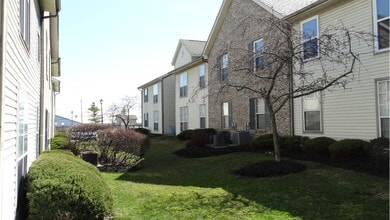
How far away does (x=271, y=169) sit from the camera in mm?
11594

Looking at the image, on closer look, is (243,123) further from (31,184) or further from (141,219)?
(31,184)

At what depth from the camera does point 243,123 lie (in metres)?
20.4

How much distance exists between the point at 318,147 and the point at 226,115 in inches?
381

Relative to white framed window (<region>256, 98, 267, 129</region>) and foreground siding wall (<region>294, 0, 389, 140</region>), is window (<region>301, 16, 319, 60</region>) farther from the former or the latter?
white framed window (<region>256, 98, 267, 129</region>)

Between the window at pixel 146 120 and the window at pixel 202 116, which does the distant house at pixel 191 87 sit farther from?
the window at pixel 146 120

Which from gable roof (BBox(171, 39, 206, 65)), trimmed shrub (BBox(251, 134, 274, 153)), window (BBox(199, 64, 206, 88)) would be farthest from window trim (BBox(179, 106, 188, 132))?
trimmed shrub (BBox(251, 134, 274, 153))

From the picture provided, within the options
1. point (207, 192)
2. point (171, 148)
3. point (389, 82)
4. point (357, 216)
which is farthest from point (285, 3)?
point (357, 216)

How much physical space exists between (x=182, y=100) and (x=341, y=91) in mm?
17817

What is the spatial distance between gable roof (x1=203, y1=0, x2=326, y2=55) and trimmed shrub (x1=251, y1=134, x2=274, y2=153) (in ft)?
17.8

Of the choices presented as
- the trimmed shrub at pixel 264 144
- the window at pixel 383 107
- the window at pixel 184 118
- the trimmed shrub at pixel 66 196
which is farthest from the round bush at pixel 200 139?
the trimmed shrub at pixel 66 196

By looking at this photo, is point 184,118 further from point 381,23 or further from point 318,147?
point 381,23

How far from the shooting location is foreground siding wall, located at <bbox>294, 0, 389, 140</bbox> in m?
12.4

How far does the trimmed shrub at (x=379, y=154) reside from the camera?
10.1 metres

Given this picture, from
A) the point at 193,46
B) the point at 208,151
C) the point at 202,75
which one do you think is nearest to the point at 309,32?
the point at 208,151
